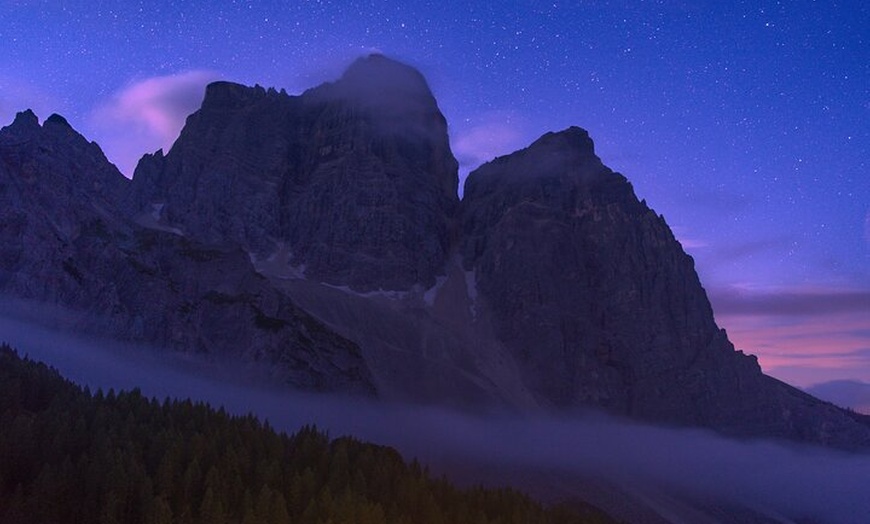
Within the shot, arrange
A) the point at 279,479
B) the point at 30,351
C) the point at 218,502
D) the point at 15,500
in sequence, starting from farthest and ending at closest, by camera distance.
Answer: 1. the point at 30,351
2. the point at 279,479
3. the point at 218,502
4. the point at 15,500

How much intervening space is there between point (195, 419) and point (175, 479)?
39.6 m

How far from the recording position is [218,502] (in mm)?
82312

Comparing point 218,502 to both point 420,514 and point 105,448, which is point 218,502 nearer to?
Answer: point 105,448

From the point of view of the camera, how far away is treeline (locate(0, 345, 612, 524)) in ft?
Answer: 262

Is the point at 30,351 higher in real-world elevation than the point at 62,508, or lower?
higher

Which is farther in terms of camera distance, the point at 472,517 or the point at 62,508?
the point at 472,517

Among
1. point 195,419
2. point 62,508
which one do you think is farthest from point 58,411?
point 62,508

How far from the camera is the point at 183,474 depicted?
302 feet

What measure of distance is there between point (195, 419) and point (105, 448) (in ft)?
126

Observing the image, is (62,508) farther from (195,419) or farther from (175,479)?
(195,419)

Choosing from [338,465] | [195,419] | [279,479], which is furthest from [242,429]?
[279,479]

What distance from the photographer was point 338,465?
109 meters

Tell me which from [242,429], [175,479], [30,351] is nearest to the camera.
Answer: [175,479]

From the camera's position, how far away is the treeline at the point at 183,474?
79.8 meters
